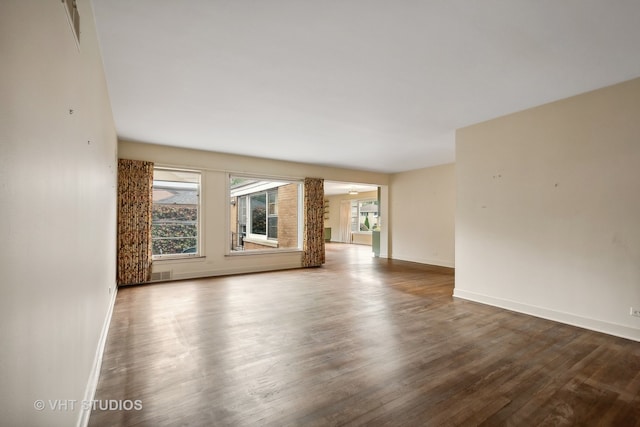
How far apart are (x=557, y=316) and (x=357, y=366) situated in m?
2.74

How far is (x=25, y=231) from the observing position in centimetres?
86

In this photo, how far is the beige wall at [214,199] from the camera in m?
5.67

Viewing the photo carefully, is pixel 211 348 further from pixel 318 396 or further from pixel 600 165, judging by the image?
pixel 600 165

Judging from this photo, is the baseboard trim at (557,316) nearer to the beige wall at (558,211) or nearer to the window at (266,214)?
the beige wall at (558,211)

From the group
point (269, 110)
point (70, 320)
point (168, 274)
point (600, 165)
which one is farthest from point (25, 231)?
point (168, 274)

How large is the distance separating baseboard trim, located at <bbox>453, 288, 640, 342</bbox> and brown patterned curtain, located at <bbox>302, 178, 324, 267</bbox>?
361cm

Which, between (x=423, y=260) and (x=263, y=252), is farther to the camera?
Result: (x=423, y=260)

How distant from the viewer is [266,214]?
9.78m

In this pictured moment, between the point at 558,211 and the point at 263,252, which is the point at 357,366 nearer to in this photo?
the point at 558,211

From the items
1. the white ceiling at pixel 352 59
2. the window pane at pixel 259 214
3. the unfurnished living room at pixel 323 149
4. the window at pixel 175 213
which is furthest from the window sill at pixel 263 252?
the white ceiling at pixel 352 59

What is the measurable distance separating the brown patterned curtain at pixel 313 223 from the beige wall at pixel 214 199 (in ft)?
1.88

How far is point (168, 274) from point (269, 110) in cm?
382

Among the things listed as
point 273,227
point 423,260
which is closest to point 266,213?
point 273,227

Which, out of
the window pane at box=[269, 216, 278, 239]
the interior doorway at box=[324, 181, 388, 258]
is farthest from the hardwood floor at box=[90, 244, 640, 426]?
the interior doorway at box=[324, 181, 388, 258]
